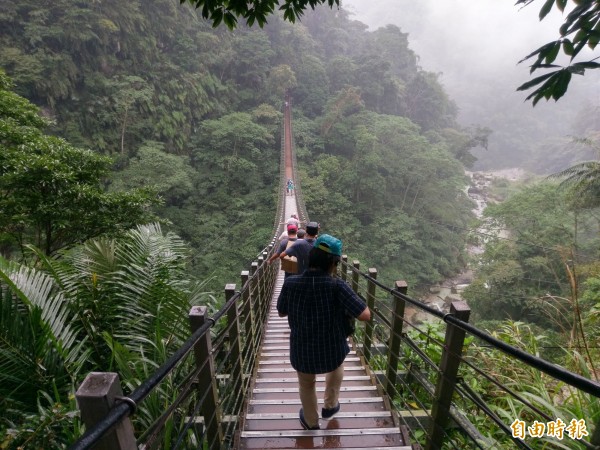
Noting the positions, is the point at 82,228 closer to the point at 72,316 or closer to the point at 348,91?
the point at 72,316

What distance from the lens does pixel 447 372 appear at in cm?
121

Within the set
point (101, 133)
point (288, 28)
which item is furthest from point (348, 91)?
point (101, 133)

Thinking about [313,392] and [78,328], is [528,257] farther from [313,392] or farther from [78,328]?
[78,328]

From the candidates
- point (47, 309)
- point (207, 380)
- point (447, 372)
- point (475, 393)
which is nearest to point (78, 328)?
point (47, 309)

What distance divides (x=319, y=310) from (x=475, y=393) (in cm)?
73

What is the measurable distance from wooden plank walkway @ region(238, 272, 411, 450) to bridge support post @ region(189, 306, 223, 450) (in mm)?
292

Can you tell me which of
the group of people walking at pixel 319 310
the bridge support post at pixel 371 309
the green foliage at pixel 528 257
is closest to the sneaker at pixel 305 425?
the group of people walking at pixel 319 310

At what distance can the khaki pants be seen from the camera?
5.05 ft

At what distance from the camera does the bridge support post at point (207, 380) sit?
46.6 inches

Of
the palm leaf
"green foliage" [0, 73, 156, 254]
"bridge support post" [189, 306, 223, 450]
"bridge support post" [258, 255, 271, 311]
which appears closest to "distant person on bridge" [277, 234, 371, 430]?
"bridge support post" [189, 306, 223, 450]

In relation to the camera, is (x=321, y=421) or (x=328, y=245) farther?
(x=321, y=421)

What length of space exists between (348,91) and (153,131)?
10996 millimetres

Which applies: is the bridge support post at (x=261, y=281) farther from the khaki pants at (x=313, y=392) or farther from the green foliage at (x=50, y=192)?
the green foliage at (x=50, y=192)

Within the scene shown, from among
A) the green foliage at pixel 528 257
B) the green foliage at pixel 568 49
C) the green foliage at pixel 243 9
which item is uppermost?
the green foliage at pixel 243 9
